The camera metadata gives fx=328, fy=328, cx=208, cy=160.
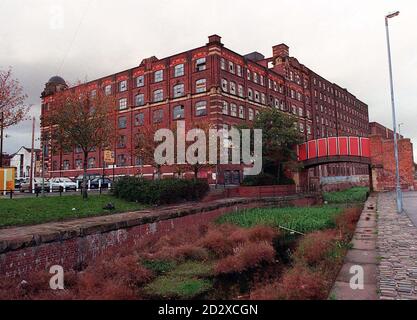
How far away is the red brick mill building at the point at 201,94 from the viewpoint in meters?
40.6

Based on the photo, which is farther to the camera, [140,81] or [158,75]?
[140,81]

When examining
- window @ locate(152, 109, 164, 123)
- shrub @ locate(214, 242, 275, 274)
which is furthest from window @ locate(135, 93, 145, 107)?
shrub @ locate(214, 242, 275, 274)

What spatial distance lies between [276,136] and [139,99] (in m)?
24.6

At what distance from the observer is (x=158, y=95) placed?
45969mm

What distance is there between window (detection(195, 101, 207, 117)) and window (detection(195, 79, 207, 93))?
1621 mm

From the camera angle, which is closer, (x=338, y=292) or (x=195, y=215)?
(x=338, y=292)

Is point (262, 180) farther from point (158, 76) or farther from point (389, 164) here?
point (158, 76)

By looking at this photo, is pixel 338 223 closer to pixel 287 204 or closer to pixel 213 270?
pixel 213 270

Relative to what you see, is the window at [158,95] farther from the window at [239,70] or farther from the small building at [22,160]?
the small building at [22,160]

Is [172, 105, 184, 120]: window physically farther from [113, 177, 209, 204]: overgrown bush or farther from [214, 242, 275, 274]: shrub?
[214, 242, 275, 274]: shrub

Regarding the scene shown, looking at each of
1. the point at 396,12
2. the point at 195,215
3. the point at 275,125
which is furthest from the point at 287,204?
the point at 396,12

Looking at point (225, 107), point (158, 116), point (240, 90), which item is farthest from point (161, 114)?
point (240, 90)

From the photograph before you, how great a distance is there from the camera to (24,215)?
551 inches

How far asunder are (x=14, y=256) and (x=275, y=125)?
26.4 m
